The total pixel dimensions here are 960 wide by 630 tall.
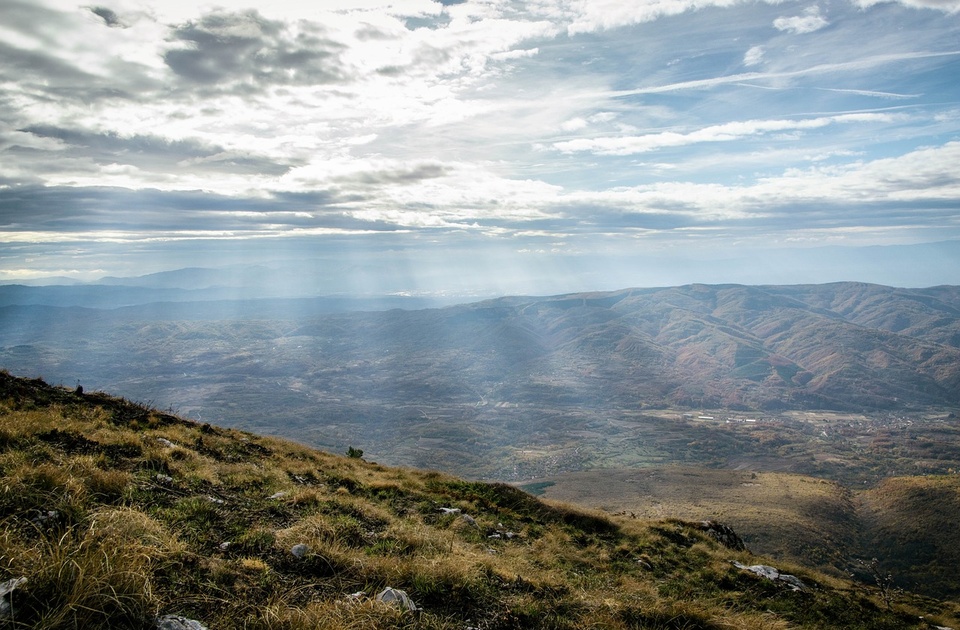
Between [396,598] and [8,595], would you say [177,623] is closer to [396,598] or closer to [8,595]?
[8,595]

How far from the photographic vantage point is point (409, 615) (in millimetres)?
5812

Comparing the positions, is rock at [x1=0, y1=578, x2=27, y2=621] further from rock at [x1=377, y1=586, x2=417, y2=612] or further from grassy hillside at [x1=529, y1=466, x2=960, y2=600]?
grassy hillside at [x1=529, y1=466, x2=960, y2=600]

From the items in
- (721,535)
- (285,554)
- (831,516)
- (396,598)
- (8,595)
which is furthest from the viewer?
(831,516)

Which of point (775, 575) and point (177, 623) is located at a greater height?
point (177, 623)

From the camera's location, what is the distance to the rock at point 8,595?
3664 mm

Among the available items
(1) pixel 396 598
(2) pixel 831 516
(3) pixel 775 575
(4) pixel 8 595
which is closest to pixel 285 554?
(1) pixel 396 598

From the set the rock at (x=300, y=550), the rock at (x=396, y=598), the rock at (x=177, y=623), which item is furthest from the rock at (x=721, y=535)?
the rock at (x=177, y=623)

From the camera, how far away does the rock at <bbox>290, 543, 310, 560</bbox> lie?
7.19m

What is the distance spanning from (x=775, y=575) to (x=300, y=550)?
55.4ft

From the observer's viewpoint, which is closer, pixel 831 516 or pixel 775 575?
pixel 775 575

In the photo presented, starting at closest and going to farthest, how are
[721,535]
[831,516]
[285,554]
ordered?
[285,554] → [721,535] → [831,516]

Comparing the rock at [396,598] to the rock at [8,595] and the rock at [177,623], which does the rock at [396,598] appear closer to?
the rock at [177,623]

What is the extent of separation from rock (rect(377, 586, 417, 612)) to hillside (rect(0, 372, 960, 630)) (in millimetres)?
100

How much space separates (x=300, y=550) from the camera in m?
7.30
